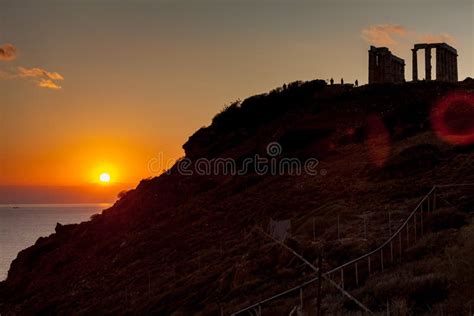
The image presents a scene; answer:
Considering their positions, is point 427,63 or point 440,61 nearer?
point 427,63

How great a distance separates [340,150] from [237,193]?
8.63m

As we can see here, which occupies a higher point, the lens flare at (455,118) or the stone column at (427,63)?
the stone column at (427,63)

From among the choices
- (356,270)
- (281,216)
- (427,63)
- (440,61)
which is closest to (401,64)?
(427,63)

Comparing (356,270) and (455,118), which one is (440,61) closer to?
(455,118)

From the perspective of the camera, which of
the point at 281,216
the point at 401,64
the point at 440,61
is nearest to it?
the point at 281,216

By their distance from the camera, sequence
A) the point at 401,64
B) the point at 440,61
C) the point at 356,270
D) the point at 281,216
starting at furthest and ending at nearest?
the point at 401,64, the point at 440,61, the point at 281,216, the point at 356,270

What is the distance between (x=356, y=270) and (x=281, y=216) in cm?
1426

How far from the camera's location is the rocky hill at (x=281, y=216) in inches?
782

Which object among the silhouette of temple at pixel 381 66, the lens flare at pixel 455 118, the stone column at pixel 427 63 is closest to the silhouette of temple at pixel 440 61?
the stone column at pixel 427 63

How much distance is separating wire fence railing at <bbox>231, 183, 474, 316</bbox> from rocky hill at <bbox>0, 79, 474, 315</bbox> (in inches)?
20.9

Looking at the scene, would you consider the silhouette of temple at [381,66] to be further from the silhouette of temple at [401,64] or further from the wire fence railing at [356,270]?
the wire fence railing at [356,270]

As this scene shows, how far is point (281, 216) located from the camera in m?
31.7

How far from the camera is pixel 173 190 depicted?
4738 cm

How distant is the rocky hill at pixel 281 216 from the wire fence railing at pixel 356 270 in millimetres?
530
